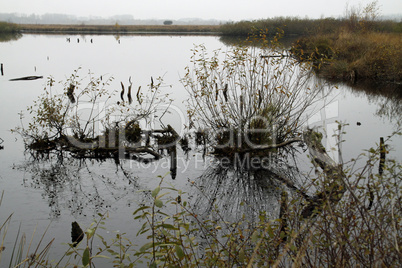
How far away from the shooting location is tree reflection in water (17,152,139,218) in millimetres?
A: 7391

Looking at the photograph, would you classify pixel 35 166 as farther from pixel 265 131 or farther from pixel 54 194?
pixel 265 131

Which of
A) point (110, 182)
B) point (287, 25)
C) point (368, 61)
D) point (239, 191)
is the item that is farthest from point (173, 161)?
point (287, 25)

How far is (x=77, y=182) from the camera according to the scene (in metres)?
8.45

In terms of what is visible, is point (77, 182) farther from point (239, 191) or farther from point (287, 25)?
point (287, 25)

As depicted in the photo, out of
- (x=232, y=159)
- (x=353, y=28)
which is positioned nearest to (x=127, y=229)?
(x=232, y=159)

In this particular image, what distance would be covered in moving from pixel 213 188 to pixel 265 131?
208cm

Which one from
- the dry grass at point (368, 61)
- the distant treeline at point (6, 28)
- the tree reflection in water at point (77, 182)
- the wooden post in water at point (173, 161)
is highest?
the distant treeline at point (6, 28)

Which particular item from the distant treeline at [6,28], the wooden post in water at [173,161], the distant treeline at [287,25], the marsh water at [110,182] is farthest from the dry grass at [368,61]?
the distant treeline at [6,28]

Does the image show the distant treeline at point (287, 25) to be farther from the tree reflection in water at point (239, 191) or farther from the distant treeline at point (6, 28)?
the distant treeline at point (6, 28)

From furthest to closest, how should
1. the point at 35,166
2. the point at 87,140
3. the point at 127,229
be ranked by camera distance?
the point at 87,140 < the point at 35,166 < the point at 127,229

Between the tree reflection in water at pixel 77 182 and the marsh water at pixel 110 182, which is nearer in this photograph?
the marsh water at pixel 110 182

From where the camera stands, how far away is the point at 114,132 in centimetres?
1055

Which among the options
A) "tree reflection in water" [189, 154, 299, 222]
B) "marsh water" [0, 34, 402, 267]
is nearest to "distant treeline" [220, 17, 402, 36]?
"marsh water" [0, 34, 402, 267]

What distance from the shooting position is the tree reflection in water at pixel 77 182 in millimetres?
7391
